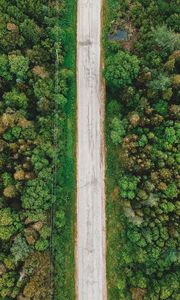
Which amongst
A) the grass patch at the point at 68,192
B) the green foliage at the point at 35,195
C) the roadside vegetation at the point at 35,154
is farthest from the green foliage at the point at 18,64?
the green foliage at the point at 35,195

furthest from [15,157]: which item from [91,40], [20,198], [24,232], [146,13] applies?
[146,13]

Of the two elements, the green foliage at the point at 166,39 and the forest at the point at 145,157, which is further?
the green foliage at the point at 166,39

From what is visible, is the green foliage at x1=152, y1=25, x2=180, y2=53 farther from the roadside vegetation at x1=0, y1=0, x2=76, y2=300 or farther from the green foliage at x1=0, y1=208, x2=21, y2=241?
the green foliage at x1=0, y1=208, x2=21, y2=241

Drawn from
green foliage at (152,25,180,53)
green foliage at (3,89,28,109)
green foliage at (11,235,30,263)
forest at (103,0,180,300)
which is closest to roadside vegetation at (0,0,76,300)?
green foliage at (3,89,28,109)

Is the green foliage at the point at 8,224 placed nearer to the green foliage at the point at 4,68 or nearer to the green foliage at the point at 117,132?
the green foliage at the point at 117,132

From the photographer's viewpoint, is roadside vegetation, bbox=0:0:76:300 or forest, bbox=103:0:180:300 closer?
roadside vegetation, bbox=0:0:76:300

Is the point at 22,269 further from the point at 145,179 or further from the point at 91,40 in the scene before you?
the point at 91,40
